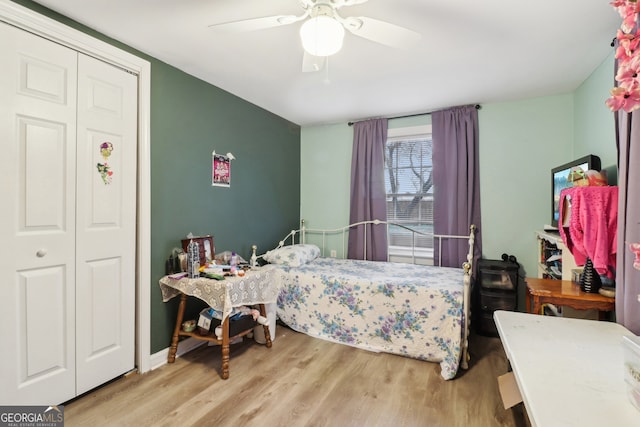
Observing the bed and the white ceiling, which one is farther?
the bed

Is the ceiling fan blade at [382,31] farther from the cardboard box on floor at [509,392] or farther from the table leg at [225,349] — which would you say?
the table leg at [225,349]

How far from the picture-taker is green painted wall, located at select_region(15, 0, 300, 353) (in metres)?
2.36

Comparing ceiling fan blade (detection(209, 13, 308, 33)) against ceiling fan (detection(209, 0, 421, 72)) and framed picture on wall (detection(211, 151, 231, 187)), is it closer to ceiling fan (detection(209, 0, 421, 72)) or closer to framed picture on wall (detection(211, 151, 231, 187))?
ceiling fan (detection(209, 0, 421, 72))

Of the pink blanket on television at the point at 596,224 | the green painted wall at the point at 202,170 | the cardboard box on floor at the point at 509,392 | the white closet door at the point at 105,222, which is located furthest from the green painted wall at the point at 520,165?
the white closet door at the point at 105,222

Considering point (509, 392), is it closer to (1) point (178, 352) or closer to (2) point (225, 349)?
(2) point (225, 349)

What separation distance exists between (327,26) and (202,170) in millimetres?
1762

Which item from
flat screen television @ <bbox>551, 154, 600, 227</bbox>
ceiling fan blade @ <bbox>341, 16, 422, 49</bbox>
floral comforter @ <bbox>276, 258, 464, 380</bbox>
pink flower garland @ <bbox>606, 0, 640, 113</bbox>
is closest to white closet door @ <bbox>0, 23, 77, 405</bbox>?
floral comforter @ <bbox>276, 258, 464, 380</bbox>

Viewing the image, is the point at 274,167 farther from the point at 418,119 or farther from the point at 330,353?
the point at 330,353

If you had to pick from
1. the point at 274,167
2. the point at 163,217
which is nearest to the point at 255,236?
the point at 274,167

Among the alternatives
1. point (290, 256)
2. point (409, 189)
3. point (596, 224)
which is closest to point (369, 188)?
point (409, 189)

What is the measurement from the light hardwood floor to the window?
53.1 inches

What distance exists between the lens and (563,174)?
2.60m

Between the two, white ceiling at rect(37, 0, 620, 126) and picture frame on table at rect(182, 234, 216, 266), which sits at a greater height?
white ceiling at rect(37, 0, 620, 126)

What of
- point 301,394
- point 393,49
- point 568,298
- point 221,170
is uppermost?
point 393,49
